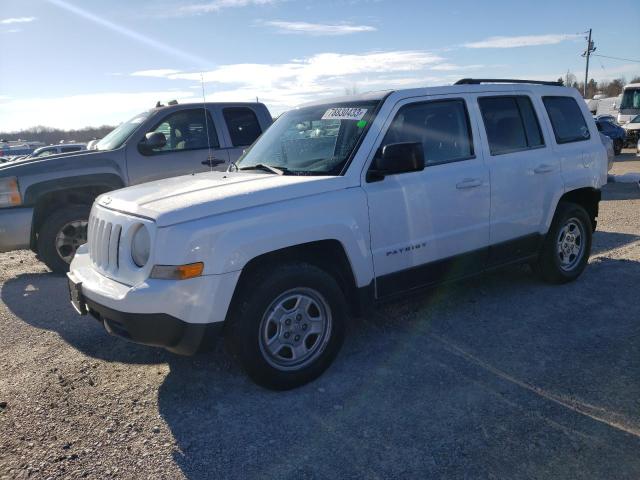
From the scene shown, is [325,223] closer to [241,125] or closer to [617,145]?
[241,125]

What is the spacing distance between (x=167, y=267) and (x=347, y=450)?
1429 millimetres

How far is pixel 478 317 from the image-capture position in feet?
15.4

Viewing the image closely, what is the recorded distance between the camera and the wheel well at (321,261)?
3.38 m

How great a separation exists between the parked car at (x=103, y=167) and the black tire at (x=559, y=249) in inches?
144

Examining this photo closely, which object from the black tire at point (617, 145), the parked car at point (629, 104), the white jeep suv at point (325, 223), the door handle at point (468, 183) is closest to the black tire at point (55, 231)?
the white jeep suv at point (325, 223)

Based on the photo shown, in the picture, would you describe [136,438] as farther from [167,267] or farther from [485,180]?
[485,180]

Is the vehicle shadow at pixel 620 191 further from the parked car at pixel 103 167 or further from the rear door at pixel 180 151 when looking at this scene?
the rear door at pixel 180 151

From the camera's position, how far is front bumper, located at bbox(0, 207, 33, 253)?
6.27 meters

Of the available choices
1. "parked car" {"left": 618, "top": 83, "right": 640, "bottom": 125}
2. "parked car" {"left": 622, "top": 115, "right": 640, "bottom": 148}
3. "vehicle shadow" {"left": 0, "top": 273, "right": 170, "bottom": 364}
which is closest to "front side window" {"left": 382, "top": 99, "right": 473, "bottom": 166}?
"vehicle shadow" {"left": 0, "top": 273, "right": 170, "bottom": 364}

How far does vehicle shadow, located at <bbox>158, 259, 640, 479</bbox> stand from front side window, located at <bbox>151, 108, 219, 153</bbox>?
3.91 m

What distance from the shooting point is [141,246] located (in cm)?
329

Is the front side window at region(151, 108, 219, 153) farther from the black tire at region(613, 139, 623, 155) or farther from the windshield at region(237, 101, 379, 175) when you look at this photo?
the black tire at region(613, 139, 623, 155)

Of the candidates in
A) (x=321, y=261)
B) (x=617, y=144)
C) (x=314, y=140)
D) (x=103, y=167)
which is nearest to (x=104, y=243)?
(x=321, y=261)

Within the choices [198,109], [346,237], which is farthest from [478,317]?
[198,109]
